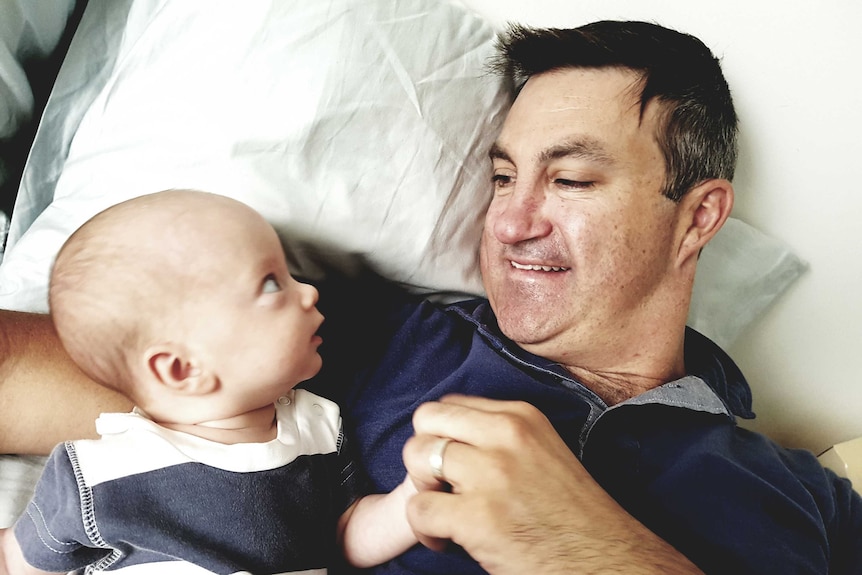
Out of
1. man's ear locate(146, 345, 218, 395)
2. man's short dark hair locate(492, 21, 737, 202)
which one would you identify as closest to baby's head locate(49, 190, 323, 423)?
man's ear locate(146, 345, 218, 395)

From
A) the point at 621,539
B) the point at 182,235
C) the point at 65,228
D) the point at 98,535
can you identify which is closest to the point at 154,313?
the point at 182,235

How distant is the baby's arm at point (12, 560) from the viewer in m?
0.79

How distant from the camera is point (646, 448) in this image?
1054 mm

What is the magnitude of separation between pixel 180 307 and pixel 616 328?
76 cm

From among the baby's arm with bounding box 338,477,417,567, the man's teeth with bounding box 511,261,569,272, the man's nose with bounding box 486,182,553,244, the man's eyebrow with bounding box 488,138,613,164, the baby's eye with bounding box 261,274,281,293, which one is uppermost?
the man's eyebrow with bounding box 488,138,613,164

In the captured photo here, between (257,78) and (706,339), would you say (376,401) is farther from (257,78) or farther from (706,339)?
(706,339)

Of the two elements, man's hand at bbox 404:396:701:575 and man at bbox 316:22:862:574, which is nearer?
man's hand at bbox 404:396:701:575

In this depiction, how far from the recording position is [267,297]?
33.1 inches

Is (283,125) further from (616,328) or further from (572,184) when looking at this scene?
(616,328)

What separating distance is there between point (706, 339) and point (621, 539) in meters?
0.68

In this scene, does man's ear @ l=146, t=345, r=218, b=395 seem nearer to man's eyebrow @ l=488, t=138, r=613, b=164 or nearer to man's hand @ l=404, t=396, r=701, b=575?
man's hand @ l=404, t=396, r=701, b=575

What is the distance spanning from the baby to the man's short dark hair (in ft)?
2.11

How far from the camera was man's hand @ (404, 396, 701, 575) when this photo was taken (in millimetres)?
770

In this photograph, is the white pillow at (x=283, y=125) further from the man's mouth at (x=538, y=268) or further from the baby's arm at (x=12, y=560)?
the baby's arm at (x=12, y=560)
